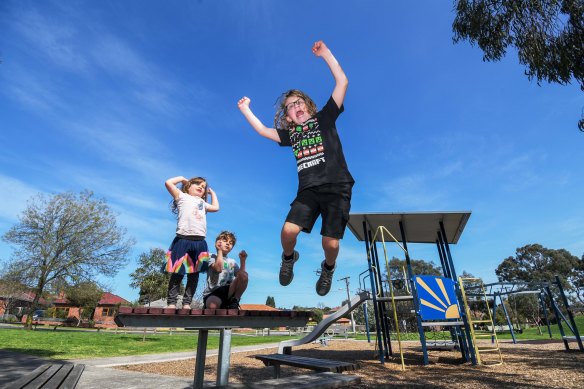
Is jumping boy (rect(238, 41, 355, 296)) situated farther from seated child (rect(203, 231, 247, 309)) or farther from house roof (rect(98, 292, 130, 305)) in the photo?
house roof (rect(98, 292, 130, 305))

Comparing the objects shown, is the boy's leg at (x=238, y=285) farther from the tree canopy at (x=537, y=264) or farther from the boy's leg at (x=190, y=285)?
the tree canopy at (x=537, y=264)

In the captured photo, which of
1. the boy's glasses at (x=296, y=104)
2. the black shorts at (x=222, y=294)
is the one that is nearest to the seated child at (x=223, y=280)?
the black shorts at (x=222, y=294)

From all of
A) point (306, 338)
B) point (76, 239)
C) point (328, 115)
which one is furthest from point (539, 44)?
point (76, 239)

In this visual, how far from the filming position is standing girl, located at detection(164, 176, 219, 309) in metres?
3.53

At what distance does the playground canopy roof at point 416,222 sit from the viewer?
426 inches

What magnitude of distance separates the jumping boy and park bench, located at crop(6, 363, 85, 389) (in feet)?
12.1

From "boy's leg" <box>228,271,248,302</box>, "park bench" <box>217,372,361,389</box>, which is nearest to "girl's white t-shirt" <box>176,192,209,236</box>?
"boy's leg" <box>228,271,248,302</box>

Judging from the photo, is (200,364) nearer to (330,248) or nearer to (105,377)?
(330,248)

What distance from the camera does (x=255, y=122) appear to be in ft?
11.2

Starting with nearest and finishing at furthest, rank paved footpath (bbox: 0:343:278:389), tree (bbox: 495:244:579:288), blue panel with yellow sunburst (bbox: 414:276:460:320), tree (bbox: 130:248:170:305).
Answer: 1. paved footpath (bbox: 0:343:278:389)
2. blue panel with yellow sunburst (bbox: 414:276:460:320)
3. tree (bbox: 130:248:170:305)
4. tree (bbox: 495:244:579:288)

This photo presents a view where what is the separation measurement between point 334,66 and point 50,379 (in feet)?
18.5

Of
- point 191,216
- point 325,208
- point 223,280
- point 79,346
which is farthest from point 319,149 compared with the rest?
point 79,346

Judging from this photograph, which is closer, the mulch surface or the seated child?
the seated child

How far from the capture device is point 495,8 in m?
9.91
